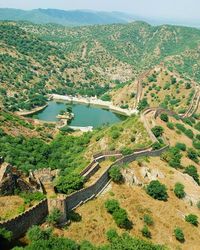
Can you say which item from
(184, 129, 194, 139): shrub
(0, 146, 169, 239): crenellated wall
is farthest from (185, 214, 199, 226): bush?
(184, 129, 194, 139): shrub

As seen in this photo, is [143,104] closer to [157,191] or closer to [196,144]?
[196,144]

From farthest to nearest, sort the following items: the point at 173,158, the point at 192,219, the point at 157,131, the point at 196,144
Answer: the point at 196,144 < the point at 157,131 < the point at 173,158 < the point at 192,219

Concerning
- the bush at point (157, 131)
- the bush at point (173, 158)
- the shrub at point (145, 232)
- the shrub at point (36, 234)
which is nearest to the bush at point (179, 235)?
the shrub at point (145, 232)

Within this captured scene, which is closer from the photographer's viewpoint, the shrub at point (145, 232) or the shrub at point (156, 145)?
the shrub at point (145, 232)

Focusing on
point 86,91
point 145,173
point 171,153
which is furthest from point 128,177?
point 86,91

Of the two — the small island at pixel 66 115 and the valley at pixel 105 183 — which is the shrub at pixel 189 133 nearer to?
the valley at pixel 105 183

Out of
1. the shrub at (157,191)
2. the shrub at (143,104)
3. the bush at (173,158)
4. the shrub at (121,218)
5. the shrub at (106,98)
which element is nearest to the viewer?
the shrub at (121,218)

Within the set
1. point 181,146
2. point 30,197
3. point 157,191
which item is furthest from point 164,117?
point 30,197
